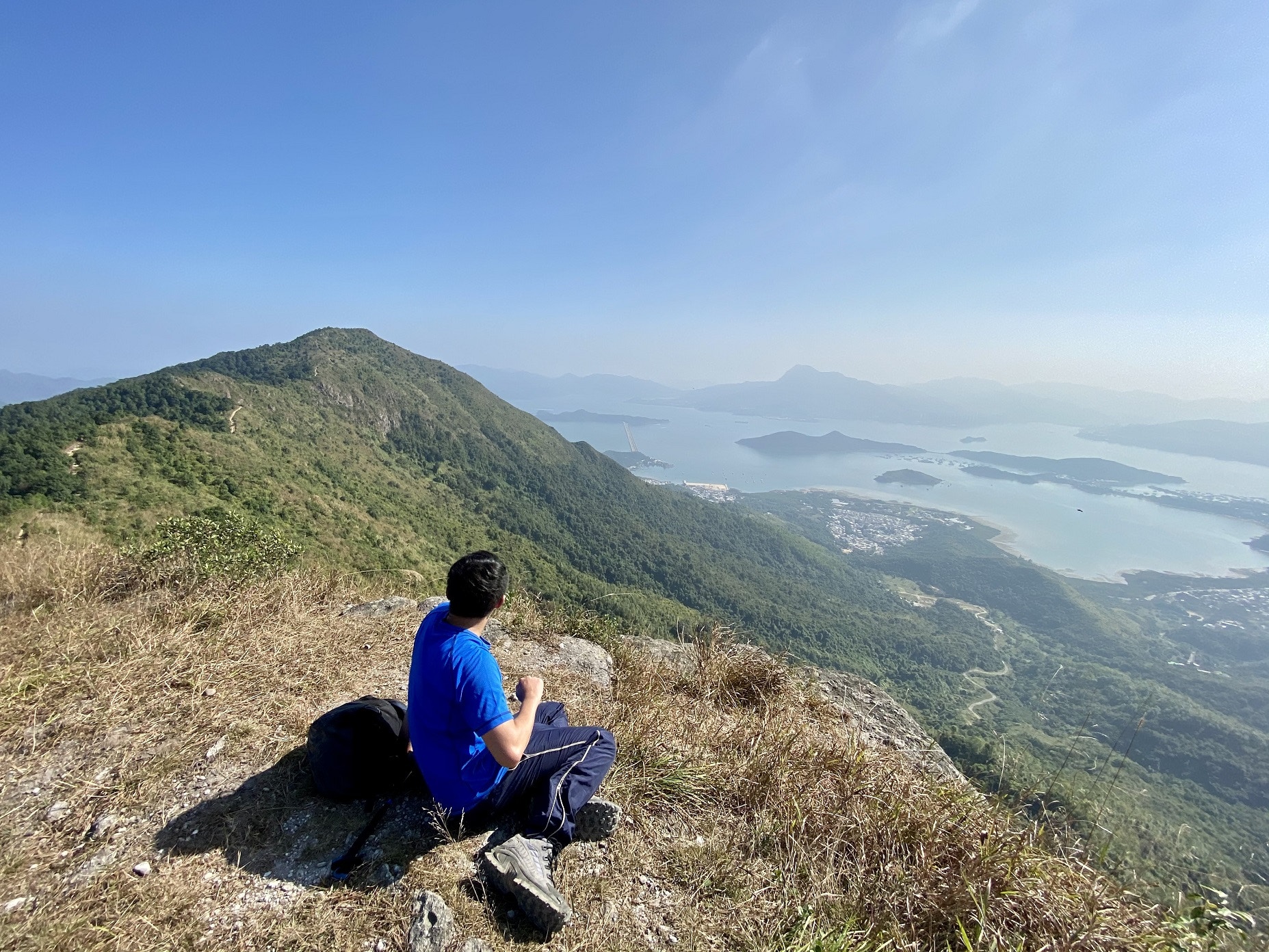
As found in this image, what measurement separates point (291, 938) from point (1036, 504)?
16824cm

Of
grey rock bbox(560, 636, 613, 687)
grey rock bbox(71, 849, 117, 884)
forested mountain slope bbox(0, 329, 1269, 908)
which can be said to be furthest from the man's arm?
forested mountain slope bbox(0, 329, 1269, 908)

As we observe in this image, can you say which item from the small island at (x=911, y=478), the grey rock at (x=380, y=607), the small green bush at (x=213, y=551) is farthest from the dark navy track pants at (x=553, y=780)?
the small island at (x=911, y=478)

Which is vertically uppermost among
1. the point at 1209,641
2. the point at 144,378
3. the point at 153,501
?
the point at 144,378

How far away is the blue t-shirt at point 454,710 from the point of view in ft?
7.27

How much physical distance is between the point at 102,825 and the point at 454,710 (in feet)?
5.62

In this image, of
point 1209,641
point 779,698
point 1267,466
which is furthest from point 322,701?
point 1267,466

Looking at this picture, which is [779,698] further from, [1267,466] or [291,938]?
[1267,466]

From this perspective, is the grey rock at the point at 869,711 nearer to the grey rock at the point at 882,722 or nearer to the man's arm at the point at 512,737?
the grey rock at the point at 882,722

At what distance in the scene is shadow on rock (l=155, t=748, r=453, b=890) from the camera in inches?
85.8

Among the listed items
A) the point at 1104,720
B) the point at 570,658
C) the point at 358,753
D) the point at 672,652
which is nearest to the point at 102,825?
the point at 358,753

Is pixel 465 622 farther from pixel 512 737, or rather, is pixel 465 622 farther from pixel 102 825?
pixel 102 825

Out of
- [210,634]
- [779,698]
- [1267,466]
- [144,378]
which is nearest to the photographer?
[210,634]

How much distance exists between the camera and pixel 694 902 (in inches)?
88.8

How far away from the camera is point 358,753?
8.50 ft
